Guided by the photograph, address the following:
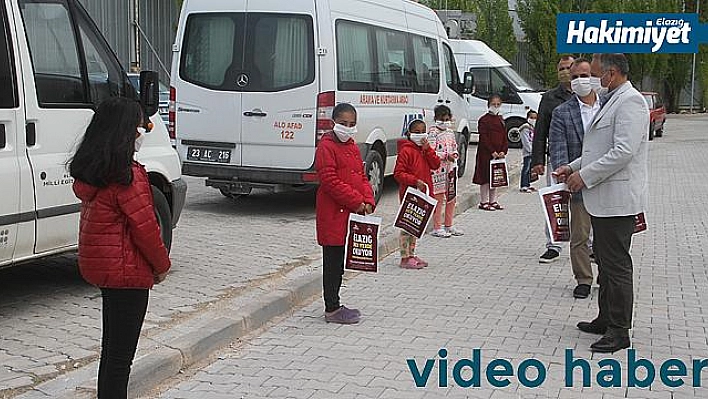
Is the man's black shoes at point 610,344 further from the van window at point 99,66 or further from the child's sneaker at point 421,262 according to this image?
the van window at point 99,66

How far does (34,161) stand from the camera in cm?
641

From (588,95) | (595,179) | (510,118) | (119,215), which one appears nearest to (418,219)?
(588,95)

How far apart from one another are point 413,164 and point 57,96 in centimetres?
359

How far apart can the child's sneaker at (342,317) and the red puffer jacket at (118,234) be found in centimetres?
267

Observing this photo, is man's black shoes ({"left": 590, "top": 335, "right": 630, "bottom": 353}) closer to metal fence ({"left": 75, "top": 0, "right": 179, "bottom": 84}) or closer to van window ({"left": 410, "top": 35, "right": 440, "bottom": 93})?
van window ({"left": 410, "top": 35, "right": 440, "bottom": 93})

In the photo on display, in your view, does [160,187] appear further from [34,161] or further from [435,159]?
[435,159]

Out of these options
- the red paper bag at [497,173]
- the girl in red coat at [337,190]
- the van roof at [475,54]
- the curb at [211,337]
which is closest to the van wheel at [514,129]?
the van roof at [475,54]

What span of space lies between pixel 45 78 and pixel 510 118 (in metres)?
18.8

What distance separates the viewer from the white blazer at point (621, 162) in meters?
6.00

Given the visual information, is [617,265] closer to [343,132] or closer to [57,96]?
[343,132]

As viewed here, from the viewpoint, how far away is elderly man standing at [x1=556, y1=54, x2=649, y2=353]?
19.7ft

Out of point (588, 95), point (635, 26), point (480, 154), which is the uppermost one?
point (635, 26)

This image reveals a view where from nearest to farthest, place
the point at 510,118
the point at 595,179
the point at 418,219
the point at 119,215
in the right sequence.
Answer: the point at 119,215 < the point at 595,179 < the point at 418,219 < the point at 510,118

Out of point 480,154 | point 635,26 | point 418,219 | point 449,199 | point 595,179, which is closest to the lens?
point 595,179
